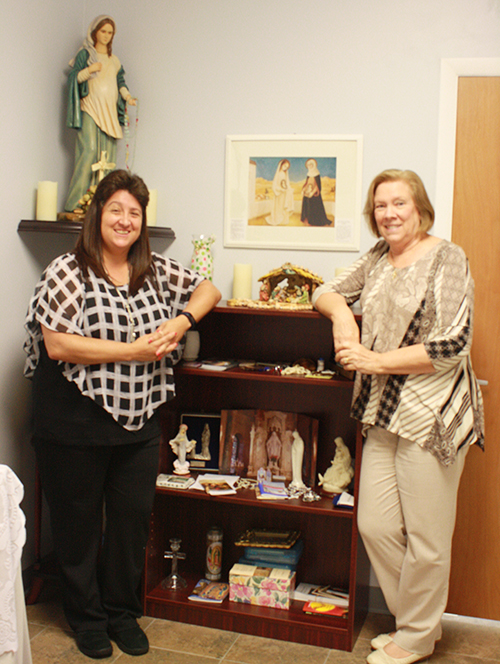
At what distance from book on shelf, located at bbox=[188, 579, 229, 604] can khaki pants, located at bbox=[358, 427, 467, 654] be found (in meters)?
0.64

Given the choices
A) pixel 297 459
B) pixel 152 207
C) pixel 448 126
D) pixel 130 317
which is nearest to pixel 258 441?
pixel 297 459

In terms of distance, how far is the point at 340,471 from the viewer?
7.96ft

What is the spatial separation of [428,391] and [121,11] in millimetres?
2036

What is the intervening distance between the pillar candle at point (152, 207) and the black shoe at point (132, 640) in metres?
1.55

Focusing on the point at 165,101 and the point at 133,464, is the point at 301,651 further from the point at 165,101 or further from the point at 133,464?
the point at 165,101

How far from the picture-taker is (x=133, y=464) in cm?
221

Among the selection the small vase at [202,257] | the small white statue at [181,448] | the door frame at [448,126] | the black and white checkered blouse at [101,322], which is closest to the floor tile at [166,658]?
the small white statue at [181,448]

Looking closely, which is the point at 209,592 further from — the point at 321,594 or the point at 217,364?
the point at 217,364

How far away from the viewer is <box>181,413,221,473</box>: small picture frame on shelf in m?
2.62

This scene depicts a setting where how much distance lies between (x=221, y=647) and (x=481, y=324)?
5.03ft

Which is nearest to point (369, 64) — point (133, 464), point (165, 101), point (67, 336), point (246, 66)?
point (246, 66)

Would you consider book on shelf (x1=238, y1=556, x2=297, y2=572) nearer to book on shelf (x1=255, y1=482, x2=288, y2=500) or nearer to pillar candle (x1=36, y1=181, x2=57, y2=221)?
book on shelf (x1=255, y1=482, x2=288, y2=500)

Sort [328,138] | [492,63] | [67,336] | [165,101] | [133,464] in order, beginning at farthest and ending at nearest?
[165,101] → [328,138] → [492,63] → [133,464] → [67,336]

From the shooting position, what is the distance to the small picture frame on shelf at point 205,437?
262cm
